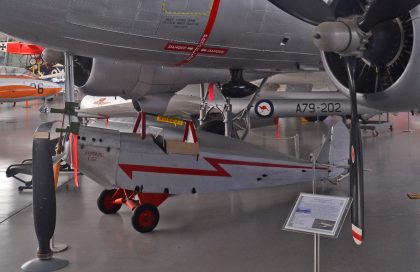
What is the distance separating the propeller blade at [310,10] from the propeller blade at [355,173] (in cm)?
50

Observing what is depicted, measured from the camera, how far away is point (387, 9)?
423 cm

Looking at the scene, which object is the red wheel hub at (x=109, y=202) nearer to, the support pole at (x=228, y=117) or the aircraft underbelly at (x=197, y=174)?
the aircraft underbelly at (x=197, y=174)

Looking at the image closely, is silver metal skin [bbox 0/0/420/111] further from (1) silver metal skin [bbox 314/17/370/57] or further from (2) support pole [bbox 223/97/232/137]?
(2) support pole [bbox 223/97/232/137]

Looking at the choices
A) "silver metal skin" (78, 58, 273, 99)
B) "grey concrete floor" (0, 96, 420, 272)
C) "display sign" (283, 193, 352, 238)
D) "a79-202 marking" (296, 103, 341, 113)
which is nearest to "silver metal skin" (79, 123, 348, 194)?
"grey concrete floor" (0, 96, 420, 272)

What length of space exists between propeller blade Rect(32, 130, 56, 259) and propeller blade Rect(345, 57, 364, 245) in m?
2.83

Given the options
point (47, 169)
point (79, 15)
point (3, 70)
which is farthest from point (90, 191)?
point (3, 70)

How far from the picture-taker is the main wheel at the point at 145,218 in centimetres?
589

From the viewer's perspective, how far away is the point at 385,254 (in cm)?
511

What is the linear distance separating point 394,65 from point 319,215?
161cm

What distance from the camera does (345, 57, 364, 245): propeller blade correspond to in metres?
3.95

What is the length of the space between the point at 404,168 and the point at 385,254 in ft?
16.4

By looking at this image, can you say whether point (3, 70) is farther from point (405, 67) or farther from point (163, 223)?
point (405, 67)

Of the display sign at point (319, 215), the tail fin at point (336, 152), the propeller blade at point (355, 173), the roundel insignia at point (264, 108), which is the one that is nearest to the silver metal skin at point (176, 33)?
the propeller blade at point (355, 173)

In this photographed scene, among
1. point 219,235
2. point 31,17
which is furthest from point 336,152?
point 31,17
